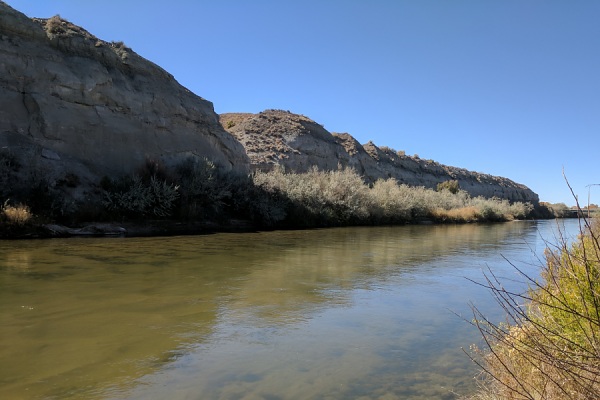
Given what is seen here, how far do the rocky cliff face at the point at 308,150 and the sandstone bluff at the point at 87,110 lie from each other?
9.01 m

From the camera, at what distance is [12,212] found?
43.0 feet

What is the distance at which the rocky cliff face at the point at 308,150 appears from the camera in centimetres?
3725

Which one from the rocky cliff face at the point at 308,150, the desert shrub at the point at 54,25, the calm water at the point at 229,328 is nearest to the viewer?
the calm water at the point at 229,328

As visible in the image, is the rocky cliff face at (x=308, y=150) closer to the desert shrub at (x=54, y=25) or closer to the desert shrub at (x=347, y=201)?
the desert shrub at (x=347, y=201)

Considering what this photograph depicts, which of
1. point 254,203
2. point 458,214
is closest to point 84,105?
point 254,203

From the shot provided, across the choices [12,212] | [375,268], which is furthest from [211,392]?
[12,212]

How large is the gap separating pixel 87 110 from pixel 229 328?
661 inches

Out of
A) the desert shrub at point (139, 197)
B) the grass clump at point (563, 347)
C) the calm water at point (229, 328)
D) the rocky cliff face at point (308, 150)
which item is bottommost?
the calm water at point (229, 328)

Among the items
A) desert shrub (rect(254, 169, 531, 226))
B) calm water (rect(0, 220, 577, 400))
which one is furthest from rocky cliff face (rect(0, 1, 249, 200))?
calm water (rect(0, 220, 577, 400))

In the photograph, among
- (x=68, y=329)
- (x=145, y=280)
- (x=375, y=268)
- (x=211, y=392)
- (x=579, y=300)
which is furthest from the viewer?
(x=375, y=268)

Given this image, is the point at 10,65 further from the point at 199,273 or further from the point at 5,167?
the point at 199,273

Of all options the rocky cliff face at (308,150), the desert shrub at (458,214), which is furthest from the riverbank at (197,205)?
the rocky cliff face at (308,150)

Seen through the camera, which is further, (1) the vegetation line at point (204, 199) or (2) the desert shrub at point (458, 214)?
(2) the desert shrub at point (458, 214)

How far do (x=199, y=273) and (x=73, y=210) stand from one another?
8.79 metres
